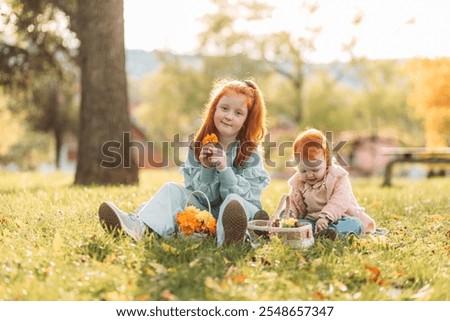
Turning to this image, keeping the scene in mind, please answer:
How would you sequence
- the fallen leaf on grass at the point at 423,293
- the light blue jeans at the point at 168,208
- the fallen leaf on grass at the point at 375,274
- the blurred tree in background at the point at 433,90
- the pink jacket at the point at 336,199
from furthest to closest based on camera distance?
the blurred tree in background at the point at 433,90, the pink jacket at the point at 336,199, the light blue jeans at the point at 168,208, the fallen leaf on grass at the point at 375,274, the fallen leaf on grass at the point at 423,293

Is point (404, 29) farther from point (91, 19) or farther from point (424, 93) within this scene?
point (91, 19)

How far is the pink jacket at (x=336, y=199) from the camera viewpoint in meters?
4.23

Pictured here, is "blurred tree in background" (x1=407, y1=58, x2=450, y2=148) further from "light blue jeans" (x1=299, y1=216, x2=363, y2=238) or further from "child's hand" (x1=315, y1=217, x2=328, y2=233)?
"child's hand" (x1=315, y1=217, x2=328, y2=233)

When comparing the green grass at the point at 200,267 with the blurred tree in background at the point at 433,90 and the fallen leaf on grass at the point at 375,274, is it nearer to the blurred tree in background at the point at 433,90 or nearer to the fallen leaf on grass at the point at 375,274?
the fallen leaf on grass at the point at 375,274

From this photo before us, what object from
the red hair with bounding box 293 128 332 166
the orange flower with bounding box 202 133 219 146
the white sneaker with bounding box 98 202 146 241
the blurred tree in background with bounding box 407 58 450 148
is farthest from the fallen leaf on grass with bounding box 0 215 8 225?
the blurred tree in background with bounding box 407 58 450 148

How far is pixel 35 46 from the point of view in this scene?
33.4 feet

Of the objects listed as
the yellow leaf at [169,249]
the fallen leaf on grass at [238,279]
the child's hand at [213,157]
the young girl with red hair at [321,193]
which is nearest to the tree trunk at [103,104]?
the young girl with red hair at [321,193]

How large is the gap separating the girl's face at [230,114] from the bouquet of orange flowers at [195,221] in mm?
646

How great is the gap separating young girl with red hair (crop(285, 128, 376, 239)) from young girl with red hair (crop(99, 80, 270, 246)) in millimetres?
314

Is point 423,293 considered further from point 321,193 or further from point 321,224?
point 321,193

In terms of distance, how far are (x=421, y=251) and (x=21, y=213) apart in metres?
2.88

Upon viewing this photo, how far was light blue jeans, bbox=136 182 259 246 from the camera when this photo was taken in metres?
3.79
